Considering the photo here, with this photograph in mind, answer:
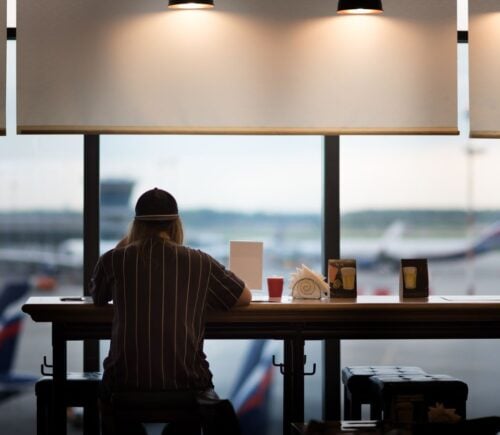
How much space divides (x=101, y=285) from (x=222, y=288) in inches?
19.4

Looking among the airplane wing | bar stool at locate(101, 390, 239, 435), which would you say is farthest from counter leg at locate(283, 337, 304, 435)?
the airplane wing

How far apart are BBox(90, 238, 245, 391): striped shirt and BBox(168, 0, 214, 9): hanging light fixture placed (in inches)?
51.4

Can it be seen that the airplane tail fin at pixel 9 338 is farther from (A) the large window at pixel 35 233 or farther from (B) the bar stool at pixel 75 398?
(B) the bar stool at pixel 75 398

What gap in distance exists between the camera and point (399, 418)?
375cm

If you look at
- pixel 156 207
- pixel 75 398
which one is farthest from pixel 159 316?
pixel 75 398

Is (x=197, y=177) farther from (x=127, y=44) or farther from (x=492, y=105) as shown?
(x=492, y=105)

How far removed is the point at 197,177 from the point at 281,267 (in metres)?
0.65

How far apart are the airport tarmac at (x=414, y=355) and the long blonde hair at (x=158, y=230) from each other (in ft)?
4.24

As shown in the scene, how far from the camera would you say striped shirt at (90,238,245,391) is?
3.32m

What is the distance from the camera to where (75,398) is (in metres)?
3.82

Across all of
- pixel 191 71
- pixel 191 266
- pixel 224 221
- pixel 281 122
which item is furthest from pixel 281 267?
pixel 191 266

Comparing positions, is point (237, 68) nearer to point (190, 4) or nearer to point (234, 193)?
point (190, 4)

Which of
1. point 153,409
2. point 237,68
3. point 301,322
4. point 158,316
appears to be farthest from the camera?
point 237,68

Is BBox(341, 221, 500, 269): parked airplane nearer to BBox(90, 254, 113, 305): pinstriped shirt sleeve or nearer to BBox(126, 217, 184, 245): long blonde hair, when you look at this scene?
BBox(126, 217, 184, 245): long blonde hair
